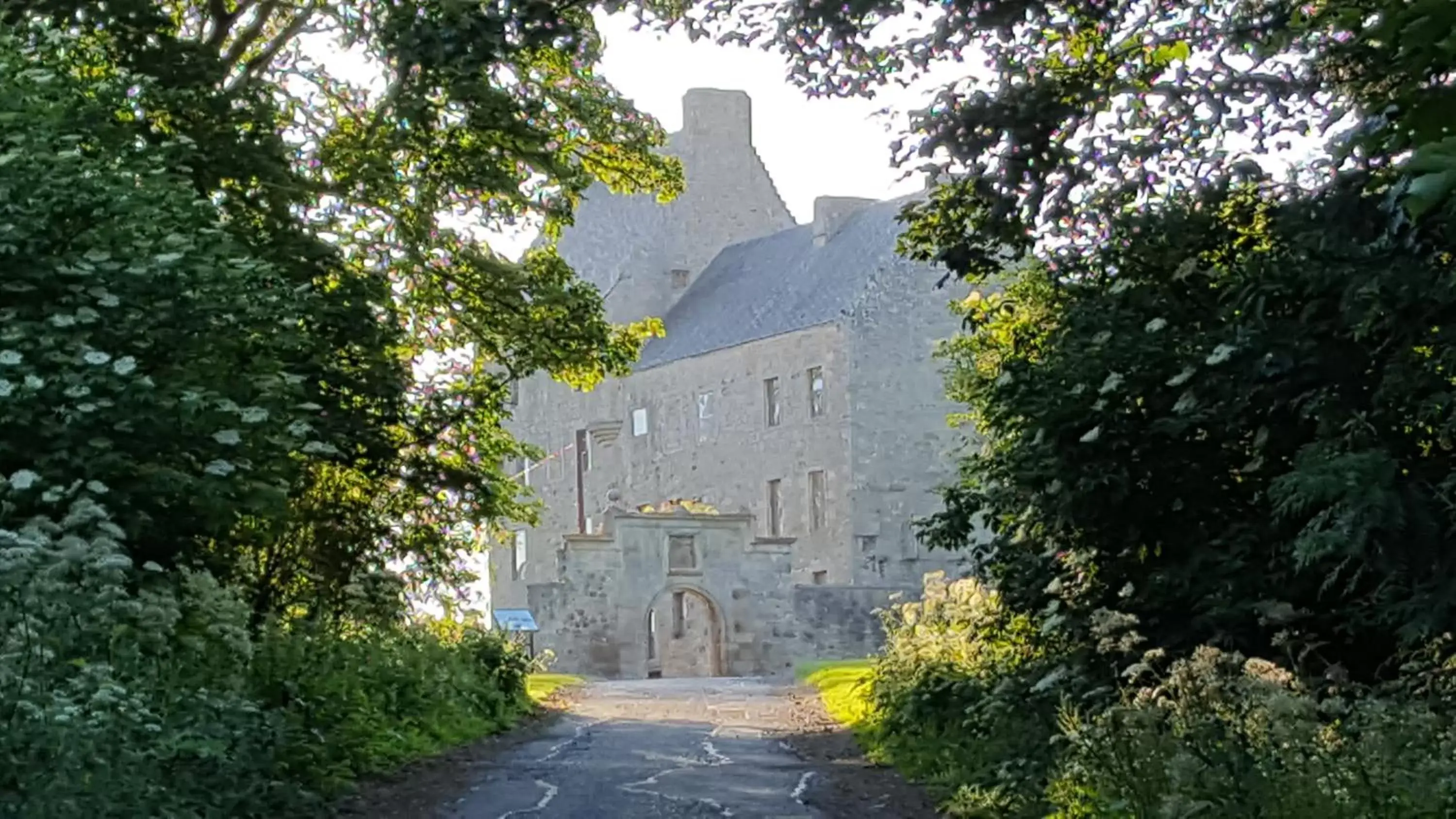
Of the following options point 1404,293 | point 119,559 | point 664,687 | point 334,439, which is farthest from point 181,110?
point 664,687

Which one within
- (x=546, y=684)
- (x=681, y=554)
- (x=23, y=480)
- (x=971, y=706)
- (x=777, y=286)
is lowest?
(x=971, y=706)

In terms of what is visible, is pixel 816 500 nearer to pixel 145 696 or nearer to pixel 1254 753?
pixel 1254 753

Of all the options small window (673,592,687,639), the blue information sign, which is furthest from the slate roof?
the blue information sign

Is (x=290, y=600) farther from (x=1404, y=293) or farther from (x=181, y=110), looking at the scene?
(x=1404, y=293)

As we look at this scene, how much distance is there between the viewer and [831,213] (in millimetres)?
56562

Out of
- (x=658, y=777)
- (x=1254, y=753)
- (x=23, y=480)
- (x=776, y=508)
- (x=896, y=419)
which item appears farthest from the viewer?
(x=776, y=508)

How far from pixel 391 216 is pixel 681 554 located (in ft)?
88.2

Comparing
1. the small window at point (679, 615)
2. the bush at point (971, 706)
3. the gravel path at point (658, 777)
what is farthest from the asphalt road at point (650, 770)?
the small window at point (679, 615)

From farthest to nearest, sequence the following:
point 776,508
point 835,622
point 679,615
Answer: point 679,615 < point 776,508 < point 835,622

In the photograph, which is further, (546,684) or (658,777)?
(546,684)

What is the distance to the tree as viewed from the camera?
1498cm

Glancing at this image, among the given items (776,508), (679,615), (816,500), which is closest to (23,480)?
(816,500)

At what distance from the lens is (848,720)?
2070cm

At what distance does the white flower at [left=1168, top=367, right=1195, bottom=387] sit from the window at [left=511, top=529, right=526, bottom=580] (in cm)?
5308
